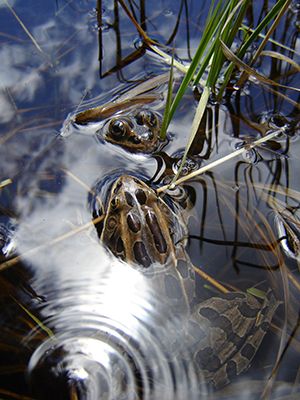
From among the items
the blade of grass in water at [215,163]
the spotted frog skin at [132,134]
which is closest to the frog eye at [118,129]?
the spotted frog skin at [132,134]

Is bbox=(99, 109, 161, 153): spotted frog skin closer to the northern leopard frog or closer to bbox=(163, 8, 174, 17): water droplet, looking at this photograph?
the northern leopard frog

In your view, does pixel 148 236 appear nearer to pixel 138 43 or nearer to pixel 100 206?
pixel 100 206

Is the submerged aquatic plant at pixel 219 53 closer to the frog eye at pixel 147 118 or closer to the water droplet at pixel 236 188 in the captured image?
the frog eye at pixel 147 118

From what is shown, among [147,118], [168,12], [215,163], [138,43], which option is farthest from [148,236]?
[168,12]

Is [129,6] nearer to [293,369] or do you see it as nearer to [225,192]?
[225,192]

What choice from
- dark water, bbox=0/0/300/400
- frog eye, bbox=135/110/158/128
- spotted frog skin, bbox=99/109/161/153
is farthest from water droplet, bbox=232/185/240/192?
frog eye, bbox=135/110/158/128

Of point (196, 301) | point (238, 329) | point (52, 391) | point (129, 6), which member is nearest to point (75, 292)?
→ point (52, 391)

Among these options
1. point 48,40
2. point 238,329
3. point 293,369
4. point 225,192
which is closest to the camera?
point 293,369
